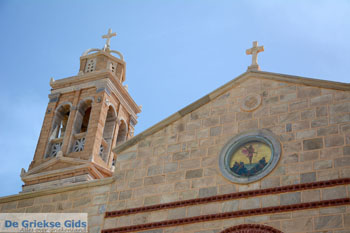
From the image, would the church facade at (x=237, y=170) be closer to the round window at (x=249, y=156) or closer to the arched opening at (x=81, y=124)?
the round window at (x=249, y=156)

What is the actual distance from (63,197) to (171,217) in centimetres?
324

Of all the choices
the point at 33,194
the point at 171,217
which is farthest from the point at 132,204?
the point at 33,194

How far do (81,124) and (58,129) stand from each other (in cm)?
114

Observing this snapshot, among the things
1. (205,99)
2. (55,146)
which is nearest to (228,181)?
(205,99)

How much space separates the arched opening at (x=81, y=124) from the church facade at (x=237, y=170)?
1069 centimetres

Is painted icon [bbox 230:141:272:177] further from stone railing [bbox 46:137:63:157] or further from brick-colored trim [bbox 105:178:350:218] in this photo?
stone railing [bbox 46:137:63:157]

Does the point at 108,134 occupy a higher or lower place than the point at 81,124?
lower

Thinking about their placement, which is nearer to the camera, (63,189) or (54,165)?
(63,189)

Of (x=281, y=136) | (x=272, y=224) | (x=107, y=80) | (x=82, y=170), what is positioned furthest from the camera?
(x=107, y=80)

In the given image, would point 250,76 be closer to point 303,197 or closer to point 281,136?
point 281,136

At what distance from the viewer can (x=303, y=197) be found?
1415 cm

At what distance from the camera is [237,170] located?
15352 millimetres

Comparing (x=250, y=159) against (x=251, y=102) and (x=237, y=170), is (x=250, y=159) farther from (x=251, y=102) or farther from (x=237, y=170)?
(x=251, y=102)

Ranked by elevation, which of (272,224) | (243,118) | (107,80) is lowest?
(272,224)
